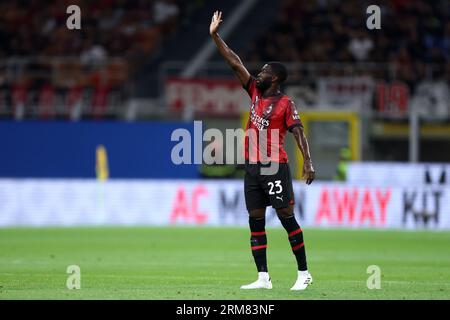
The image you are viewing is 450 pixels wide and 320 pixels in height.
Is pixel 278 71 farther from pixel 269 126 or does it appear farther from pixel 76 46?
pixel 76 46

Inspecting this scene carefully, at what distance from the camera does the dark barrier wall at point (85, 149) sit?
112 feet

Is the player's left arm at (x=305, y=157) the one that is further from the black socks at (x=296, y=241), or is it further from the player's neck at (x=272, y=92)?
the black socks at (x=296, y=241)

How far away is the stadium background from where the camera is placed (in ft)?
90.0

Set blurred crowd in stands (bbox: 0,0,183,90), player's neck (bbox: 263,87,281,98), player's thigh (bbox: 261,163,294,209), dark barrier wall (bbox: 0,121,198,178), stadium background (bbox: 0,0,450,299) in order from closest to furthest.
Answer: player's thigh (bbox: 261,163,294,209) < player's neck (bbox: 263,87,281,98) < stadium background (bbox: 0,0,450,299) < blurred crowd in stands (bbox: 0,0,183,90) < dark barrier wall (bbox: 0,121,198,178)

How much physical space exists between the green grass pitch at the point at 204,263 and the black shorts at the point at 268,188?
1.02m

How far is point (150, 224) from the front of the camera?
27.8 meters

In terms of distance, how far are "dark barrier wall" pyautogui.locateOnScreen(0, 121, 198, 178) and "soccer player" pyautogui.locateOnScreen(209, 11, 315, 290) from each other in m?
21.0

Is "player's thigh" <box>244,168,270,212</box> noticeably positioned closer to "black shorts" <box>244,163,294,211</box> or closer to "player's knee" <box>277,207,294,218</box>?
"black shorts" <box>244,163,294,211</box>

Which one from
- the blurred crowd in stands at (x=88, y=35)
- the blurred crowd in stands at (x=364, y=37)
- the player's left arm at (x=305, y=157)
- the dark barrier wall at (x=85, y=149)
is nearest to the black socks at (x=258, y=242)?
the player's left arm at (x=305, y=157)

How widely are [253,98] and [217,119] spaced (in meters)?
22.0

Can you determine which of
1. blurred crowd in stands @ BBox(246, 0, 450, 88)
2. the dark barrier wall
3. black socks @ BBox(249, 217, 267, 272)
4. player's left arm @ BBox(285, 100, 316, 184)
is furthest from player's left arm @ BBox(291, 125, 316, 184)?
blurred crowd in stands @ BBox(246, 0, 450, 88)

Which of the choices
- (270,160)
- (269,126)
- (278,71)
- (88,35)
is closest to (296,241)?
(270,160)

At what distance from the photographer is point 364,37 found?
113ft
